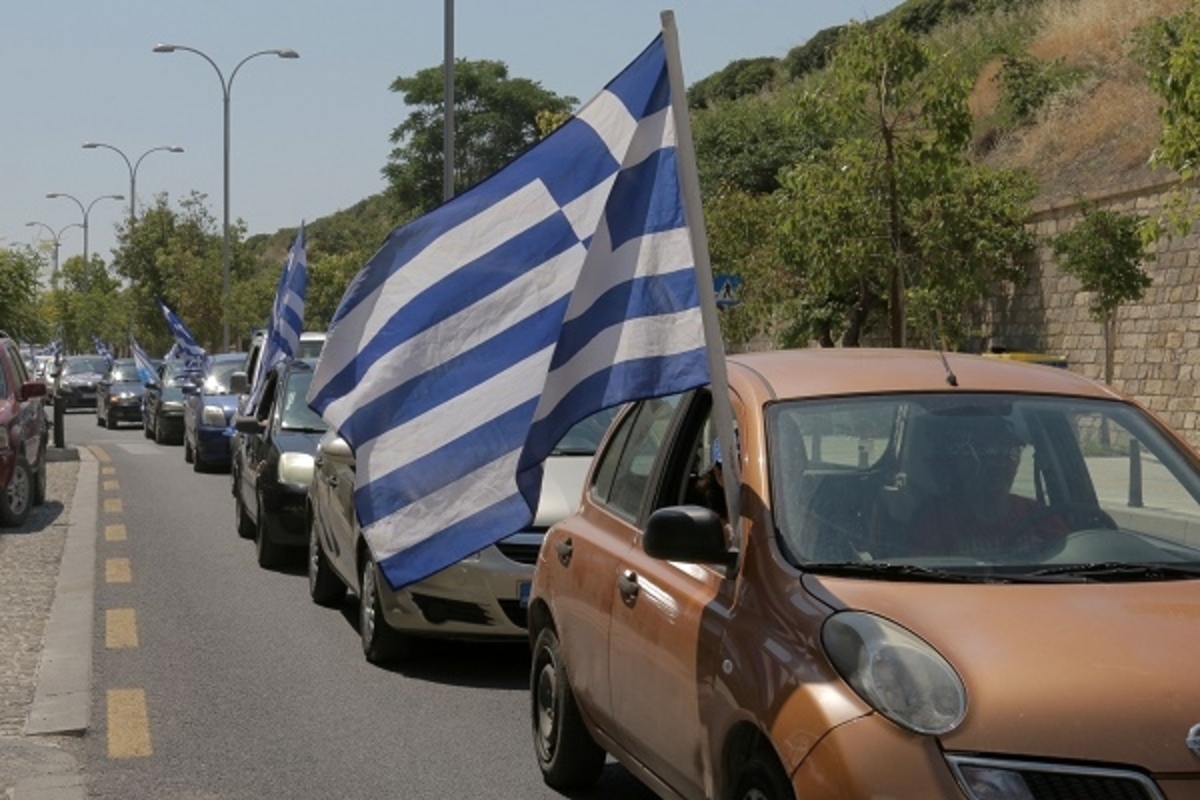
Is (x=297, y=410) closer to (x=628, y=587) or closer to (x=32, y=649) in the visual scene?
(x=32, y=649)

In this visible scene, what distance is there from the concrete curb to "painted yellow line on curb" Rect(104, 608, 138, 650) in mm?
110

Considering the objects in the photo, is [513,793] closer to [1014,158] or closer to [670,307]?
[670,307]

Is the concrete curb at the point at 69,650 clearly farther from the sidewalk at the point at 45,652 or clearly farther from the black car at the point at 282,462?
the black car at the point at 282,462

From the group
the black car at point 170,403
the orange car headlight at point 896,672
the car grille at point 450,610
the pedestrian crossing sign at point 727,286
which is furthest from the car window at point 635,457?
the black car at point 170,403

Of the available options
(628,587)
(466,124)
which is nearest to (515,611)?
(628,587)

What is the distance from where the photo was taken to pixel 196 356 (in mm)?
35062

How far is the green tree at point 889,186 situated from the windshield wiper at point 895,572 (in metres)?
17.8

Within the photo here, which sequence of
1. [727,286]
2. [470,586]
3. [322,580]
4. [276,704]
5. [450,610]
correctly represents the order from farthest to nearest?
[727,286] < [322,580] < [450,610] < [470,586] < [276,704]

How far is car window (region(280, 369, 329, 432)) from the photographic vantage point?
50.2 feet

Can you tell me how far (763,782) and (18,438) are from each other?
48.5 ft

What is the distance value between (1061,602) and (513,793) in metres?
3.02

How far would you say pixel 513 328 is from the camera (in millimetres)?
6008

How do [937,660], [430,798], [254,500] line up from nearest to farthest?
[937,660] < [430,798] < [254,500]

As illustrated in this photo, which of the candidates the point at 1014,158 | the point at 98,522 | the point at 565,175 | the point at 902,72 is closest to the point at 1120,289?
the point at 902,72
